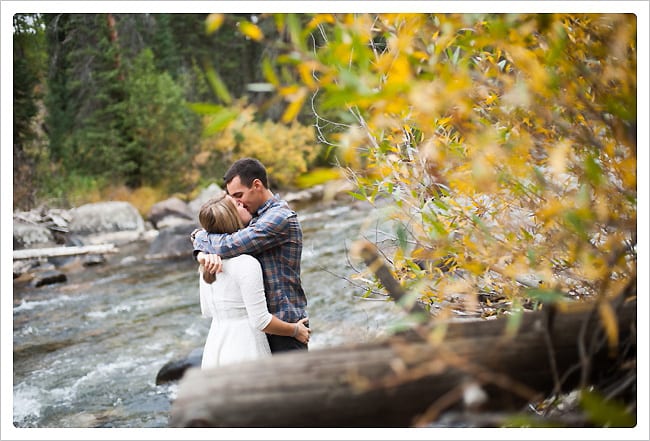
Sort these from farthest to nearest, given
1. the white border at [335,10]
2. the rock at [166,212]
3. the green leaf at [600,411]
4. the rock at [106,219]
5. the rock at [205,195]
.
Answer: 1. the rock at [205,195]
2. the rock at [166,212]
3. the rock at [106,219]
4. the white border at [335,10]
5. the green leaf at [600,411]

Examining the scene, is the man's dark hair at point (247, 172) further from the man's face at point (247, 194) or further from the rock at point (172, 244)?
the rock at point (172, 244)

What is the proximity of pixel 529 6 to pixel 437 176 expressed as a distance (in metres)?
0.73

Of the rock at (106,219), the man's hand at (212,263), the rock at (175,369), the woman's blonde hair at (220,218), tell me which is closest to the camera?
the man's hand at (212,263)

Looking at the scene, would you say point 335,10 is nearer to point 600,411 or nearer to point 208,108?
point 208,108

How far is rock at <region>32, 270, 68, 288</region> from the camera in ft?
28.3

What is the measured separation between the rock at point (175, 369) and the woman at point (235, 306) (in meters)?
2.92

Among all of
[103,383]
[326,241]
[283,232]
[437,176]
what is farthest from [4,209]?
[326,241]

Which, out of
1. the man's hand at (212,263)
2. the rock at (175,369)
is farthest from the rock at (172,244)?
the man's hand at (212,263)

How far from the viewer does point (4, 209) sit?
2.64 m

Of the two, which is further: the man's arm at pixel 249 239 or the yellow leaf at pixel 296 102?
the man's arm at pixel 249 239

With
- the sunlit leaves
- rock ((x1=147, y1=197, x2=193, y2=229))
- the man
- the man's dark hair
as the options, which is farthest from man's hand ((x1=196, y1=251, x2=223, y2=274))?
rock ((x1=147, y1=197, x2=193, y2=229))

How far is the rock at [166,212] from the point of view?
13203 millimetres

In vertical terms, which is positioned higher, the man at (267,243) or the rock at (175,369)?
the man at (267,243)

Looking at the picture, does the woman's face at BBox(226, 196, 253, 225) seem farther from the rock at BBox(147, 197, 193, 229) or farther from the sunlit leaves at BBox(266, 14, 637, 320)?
the rock at BBox(147, 197, 193, 229)
